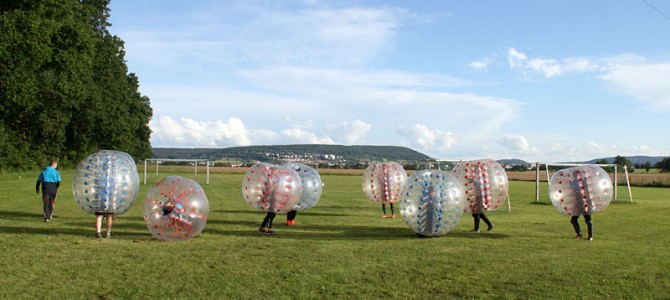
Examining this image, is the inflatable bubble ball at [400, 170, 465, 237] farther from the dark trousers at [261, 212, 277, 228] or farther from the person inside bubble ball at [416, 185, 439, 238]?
the dark trousers at [261, 212, 277, 228]

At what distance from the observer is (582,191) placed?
1363 cm

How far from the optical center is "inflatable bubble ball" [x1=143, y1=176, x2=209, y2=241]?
1205 centimetres

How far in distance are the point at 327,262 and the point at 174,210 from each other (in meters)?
3.97

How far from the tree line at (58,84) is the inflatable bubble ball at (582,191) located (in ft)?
92.0

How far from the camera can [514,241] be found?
13.6 metres

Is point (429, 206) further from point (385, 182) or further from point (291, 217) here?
point (385, 182)

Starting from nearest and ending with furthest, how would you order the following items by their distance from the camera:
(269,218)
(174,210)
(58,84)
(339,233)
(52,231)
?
(174,210), (52,231), (269,218), (339,233), (58,84)

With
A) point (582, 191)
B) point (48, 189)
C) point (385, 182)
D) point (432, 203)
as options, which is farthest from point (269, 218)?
point (582, 191)

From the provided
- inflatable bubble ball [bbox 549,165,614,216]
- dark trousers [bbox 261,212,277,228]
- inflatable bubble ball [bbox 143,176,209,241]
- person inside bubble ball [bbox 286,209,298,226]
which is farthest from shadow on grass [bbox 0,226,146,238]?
inflatable bubble ball [bbox 549,165,614,216]

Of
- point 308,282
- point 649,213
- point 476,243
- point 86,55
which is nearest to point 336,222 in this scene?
point 476,243

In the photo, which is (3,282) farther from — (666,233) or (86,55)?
(86,55)

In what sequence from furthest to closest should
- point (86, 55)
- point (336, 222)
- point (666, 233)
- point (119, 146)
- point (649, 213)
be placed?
point (119, 146), point (86, 55), point (649, 213), point (336, 222), point (666, 233)

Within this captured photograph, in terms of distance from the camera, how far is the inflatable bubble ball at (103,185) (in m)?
12.7

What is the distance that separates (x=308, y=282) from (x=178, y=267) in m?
2.62
